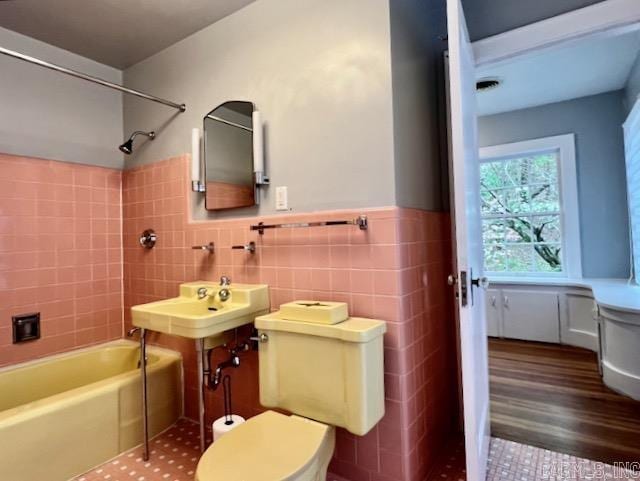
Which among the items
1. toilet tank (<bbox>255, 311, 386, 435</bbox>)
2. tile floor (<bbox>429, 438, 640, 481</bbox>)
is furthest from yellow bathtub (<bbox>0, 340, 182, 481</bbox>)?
tile floor (<bbox>429, 438, 640, 481</bbox>)

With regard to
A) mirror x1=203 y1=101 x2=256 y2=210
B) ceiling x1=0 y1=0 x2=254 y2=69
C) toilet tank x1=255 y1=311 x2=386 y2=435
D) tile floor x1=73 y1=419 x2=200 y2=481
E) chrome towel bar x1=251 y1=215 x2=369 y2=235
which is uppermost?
ceiling x1=0 y1=0 x2=254 y2=69

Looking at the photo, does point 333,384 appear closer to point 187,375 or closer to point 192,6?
point 187,375

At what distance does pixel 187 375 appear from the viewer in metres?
2.21

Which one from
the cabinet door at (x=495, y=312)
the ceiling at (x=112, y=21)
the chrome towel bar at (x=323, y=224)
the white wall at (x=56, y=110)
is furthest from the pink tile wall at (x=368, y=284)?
the cabinet door at (x=495, y=312)

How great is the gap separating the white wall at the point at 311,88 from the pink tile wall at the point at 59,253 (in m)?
0.90

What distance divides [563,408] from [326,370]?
1.79 metres

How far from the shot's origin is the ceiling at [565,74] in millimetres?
2562

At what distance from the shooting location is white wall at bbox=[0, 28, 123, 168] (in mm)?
2143

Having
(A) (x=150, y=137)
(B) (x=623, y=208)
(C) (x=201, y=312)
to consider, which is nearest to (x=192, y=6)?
(A) (x=150, y=137)

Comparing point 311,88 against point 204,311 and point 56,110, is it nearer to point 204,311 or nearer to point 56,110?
point 204,311

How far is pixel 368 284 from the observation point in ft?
5.05

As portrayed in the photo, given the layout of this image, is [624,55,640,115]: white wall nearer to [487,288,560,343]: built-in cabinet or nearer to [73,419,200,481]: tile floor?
[487,288,560,343]: built-in cabinet

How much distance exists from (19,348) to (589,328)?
4.49 metres

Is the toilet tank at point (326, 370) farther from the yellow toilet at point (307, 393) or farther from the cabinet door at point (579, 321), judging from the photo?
the cabinet door at point (579, 321)
